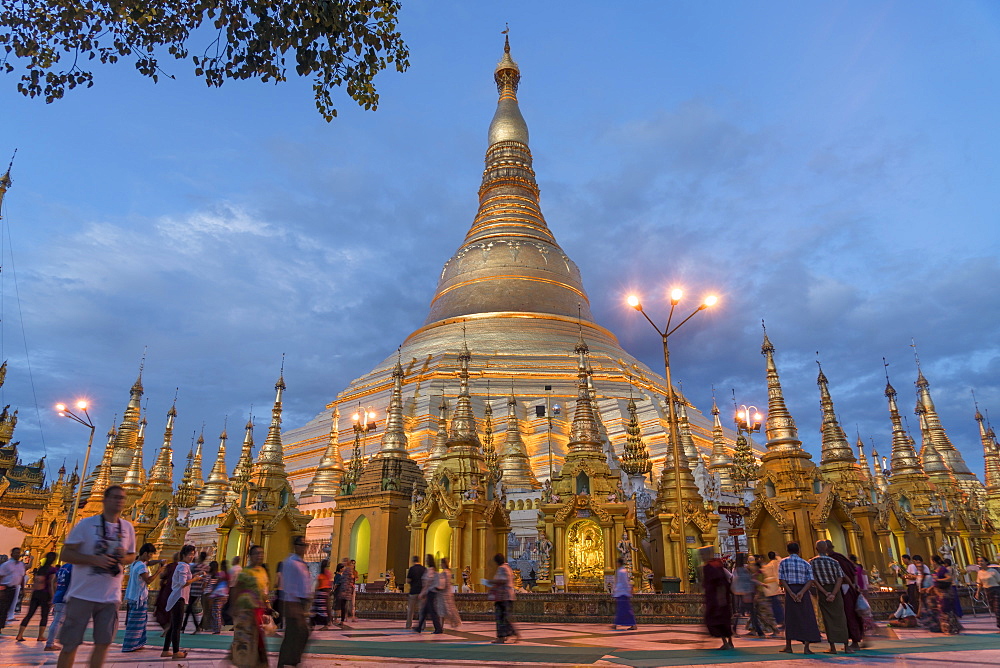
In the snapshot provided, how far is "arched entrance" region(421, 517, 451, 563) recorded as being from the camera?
20.9 meters

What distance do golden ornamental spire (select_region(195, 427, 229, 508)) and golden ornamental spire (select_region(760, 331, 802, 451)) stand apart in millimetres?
28349

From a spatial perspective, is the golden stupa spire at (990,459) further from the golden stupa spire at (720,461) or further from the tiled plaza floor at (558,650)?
the tiled plaza floor at (558,650)

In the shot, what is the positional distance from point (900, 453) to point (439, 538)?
25669mm

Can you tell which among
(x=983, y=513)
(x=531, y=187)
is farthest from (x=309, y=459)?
(x=983, y=513)

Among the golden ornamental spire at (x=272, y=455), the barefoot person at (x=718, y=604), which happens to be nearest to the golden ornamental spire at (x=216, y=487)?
the golden ornamental spire at (x=272, y=455)

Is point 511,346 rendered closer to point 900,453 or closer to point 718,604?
point 900,453

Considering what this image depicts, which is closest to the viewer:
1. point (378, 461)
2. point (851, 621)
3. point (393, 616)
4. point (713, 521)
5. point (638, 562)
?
point (851, 621)

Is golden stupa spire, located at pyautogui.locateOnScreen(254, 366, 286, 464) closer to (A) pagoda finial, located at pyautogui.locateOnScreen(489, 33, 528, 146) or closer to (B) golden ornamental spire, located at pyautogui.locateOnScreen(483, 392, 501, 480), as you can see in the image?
(B) golden ornamental spire, located at pyautogui.locateOnScreen(483, 392, 501, 480)

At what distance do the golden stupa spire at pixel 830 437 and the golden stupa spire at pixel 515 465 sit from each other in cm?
1282

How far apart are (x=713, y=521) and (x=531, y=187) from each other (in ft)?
132

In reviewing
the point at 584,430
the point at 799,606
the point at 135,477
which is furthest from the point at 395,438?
the point at 135,477

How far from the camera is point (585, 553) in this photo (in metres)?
19.7

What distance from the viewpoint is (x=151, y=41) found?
8023 mm

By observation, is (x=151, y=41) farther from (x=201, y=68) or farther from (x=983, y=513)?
(x=983, y=513)
